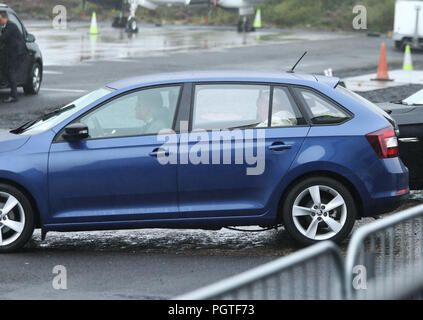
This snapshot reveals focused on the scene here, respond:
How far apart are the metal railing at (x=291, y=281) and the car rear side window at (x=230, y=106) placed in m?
3.70

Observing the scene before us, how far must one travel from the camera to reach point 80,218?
7.81m

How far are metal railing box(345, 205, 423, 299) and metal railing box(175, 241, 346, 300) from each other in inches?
2.8

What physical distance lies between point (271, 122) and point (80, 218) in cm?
175

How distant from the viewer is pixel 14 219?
7.80 meters

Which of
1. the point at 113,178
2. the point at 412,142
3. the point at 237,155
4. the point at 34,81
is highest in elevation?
the point at 237,155

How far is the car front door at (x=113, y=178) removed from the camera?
7734 millimetres

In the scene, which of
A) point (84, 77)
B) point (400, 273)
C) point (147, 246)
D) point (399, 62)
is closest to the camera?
point (400, 273)

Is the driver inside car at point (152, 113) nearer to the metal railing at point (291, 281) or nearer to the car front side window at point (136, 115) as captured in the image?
the car front side window at point (136, 115)

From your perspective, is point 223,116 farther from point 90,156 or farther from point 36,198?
point 36,198

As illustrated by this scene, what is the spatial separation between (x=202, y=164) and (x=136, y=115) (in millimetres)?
698

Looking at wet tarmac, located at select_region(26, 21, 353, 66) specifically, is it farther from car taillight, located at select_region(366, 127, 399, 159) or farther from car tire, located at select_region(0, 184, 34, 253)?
car taillight, located at select_region(366, 127, 399, 159)

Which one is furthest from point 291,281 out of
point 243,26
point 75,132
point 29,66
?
point 243,26

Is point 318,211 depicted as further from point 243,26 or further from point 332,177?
point 243,26
